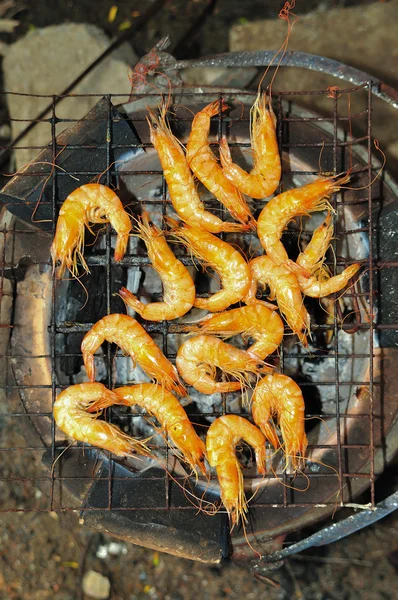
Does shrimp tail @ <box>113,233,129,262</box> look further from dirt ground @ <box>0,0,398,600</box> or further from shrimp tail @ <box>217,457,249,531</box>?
dirt ground @ <box>0,0,398,600</box>

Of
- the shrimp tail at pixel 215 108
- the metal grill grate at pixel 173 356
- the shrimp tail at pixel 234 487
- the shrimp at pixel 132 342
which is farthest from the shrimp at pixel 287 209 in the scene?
the shrimp tail at pixel 234 487

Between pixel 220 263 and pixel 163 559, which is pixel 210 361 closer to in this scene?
pixel 220 263

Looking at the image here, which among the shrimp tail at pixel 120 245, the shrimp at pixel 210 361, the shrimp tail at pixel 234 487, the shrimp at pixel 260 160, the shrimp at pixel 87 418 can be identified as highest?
the shrimp at pixel 260 160

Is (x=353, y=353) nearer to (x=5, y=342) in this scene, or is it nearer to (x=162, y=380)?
(x=162, y=380)

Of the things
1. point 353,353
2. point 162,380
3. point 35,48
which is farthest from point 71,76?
point 353,353

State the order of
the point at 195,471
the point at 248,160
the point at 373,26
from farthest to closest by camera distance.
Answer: the point at 373,26, the point at 248,160, the point at 195,471

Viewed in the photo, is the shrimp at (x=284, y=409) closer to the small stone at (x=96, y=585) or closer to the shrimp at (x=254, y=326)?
the shrimp at (x=254, y=326)
